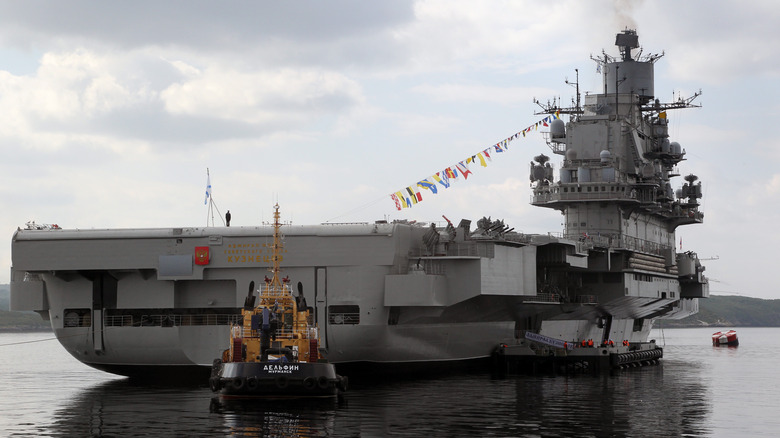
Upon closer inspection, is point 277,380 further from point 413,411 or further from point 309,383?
point 413,411

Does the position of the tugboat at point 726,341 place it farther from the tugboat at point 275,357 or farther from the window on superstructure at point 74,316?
the tugboat at point 275,357

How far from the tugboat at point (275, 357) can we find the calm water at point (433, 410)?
51cm

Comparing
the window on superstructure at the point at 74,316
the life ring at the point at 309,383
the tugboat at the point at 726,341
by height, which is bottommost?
the tugboat at the point at 726,341

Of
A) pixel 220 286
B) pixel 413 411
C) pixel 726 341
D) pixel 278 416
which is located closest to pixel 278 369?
pixel 278 416

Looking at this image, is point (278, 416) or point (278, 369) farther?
point (278, 369)

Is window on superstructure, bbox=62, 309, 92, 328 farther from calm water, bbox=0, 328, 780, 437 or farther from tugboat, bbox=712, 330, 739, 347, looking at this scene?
tugboat, bbox=712, 330, 739, 347

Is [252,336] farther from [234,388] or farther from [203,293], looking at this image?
[203,293]

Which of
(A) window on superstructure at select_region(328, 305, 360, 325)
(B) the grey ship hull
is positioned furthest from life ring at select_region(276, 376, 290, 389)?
(A) window on superstructure at select_region(328, 305, 360, 325)

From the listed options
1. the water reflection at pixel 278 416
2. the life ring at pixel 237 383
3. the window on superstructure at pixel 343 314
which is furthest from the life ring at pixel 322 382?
the window on superstructure at pixel 343 314

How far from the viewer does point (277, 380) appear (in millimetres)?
28359

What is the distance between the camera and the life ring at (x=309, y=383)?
28422 millimetres

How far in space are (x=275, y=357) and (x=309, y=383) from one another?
5.07 feet

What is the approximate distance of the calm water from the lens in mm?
24203

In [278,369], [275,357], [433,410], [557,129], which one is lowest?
[433,410]
